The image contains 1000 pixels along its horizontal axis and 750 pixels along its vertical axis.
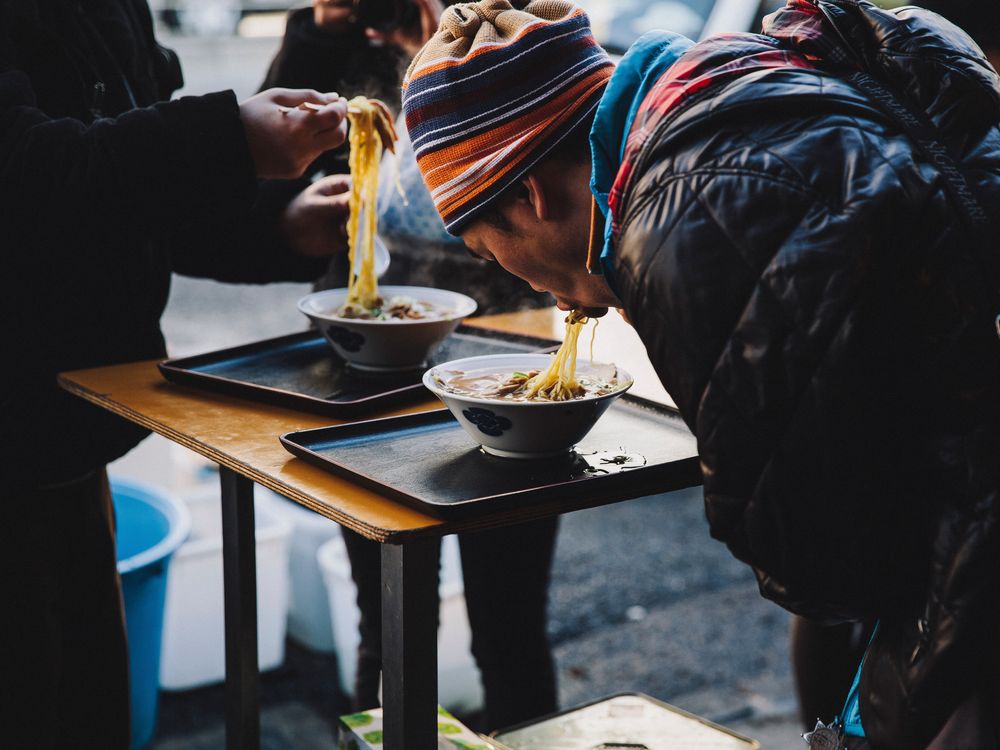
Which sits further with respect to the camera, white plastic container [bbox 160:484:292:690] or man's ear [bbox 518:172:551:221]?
white plastic container [bbox 160:484:292:690]

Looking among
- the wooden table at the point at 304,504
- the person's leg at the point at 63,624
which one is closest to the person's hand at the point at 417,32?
the wooden table at the point at 304,504

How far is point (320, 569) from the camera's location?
3354 millimetres

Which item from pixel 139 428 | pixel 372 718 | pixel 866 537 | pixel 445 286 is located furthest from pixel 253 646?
pixel 866 537

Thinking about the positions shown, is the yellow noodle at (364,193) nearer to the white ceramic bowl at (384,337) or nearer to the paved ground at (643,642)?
the white ceramic bowl at (384,337)

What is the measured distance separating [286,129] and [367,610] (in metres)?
1.22

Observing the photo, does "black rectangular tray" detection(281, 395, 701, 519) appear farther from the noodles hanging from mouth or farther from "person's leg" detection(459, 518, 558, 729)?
"person's leg" detection(459, 518, 558, 729)

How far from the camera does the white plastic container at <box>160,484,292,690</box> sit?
3088 millimetres

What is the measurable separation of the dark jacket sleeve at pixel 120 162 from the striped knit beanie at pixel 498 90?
0.49m

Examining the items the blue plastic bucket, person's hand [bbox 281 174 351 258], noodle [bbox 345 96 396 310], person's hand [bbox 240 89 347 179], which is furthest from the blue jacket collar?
the blue plastic bucket

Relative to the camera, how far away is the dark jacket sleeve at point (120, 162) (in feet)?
5.85

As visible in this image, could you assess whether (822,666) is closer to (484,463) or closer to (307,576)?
(484,463)

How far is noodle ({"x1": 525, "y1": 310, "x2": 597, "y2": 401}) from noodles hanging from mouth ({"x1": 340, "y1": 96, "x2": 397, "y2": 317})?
543mm

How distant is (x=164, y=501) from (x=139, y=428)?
37.1 inches

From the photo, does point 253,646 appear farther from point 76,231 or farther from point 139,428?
point 76,231
